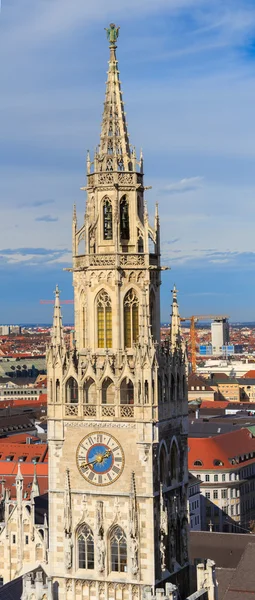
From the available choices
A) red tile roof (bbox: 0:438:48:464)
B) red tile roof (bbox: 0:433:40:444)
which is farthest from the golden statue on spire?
red tile roof (bbox: 0:433:40:444)

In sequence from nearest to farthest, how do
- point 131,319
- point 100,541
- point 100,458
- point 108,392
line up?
point 100,541 < point 108,392 < point 100,458 < point 131,319

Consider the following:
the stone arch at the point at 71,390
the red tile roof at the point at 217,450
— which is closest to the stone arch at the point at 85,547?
the stone arch at the point at 71,390

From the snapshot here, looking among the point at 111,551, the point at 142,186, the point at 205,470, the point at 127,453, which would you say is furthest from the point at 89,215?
the point at 205,470

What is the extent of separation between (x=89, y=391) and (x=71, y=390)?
0.87 metres

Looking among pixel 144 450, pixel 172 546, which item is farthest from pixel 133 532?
pixel 144 450

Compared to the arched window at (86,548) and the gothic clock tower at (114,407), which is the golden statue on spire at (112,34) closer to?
the gothic clock tower at (114,407)

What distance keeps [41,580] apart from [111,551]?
3127 millimetres

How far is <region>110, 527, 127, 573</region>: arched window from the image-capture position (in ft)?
157

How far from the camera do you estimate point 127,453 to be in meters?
47.8

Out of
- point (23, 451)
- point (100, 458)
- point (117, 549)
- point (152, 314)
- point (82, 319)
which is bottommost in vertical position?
point (117, 549)

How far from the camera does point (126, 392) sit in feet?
157

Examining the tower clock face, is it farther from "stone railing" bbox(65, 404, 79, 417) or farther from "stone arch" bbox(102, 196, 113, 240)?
"stone arch" bbox(102, 196, 113, 240)

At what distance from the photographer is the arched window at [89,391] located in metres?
48.2

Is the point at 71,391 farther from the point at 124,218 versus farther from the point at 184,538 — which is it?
the point at 184,538
